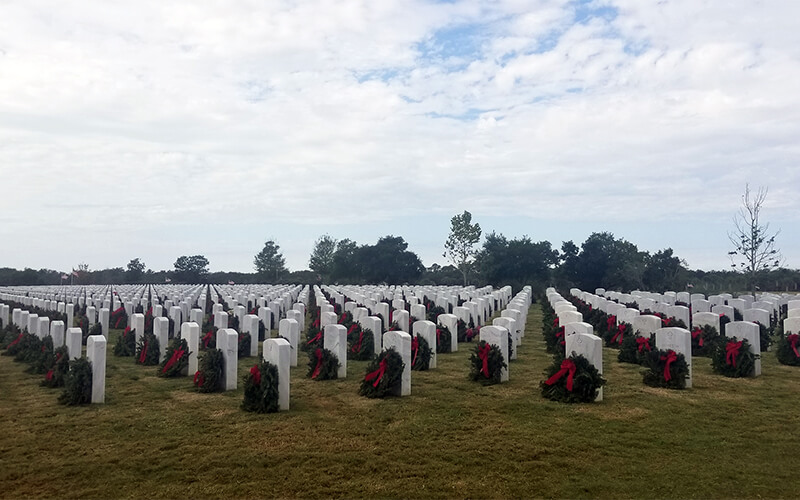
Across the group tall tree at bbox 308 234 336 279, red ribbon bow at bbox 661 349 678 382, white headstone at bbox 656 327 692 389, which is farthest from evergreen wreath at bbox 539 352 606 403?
tall tree at bbox 308 234 336 279

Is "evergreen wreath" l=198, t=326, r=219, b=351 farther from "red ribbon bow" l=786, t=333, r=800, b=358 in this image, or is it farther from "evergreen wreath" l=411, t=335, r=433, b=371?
"red ribbon bow" l=786, t=333, r=800, b=358

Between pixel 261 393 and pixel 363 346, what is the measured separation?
18.2ft

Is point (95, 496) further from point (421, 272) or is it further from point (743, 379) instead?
point (421, 272)

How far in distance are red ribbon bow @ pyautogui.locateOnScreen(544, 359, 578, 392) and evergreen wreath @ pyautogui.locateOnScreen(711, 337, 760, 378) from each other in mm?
3954

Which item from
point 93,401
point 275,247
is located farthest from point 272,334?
point 275,247

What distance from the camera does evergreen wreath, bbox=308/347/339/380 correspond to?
10781 millimetres

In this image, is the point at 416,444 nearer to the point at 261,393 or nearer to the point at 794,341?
the point at 261,393

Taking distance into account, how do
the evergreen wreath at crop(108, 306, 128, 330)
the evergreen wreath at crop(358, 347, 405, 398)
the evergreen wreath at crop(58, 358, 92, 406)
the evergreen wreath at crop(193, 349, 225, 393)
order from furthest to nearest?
the evergreen wreath at crop(108, 306, 128, 330) < the evergreen wreath at crop(193, 349, 225, 393) < the evergreen wreath at crop(358, 347, 405, 398) < the evergreen wreath at crop(58, 358, 92, 406)

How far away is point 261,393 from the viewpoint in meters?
8.27

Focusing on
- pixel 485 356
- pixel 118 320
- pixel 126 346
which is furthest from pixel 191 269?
pixel 485 356

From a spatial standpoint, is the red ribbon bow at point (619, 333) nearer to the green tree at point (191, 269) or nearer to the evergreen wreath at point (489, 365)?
the evergreen wreath at point (489, 365)

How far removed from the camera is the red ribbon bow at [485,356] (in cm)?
1003

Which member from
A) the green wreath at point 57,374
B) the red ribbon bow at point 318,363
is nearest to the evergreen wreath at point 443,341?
the red ribbon bow at point 318,363

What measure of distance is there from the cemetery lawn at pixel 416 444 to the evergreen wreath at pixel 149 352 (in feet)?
10.2
